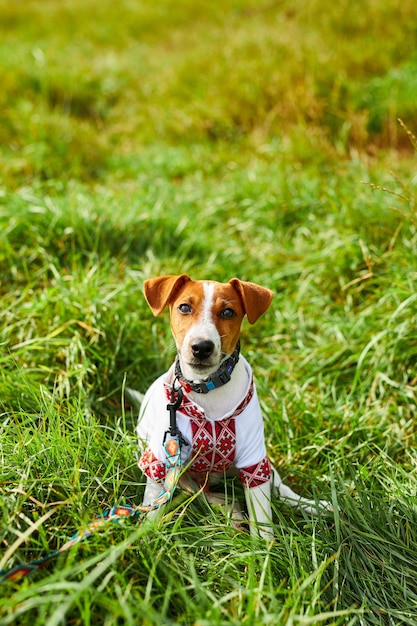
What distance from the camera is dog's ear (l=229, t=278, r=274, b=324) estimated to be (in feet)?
7.81

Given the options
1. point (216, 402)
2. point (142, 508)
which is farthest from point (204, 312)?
point (142, 508)

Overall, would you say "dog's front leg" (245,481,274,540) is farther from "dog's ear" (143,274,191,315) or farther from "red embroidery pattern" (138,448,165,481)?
"dog's ear" (143,274,191,315)

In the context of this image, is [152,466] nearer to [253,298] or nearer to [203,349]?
[203,349]

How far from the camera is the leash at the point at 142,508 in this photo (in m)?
1.76

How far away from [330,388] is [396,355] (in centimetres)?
46

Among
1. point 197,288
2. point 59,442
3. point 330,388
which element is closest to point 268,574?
point 59,442

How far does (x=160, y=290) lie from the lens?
247cm

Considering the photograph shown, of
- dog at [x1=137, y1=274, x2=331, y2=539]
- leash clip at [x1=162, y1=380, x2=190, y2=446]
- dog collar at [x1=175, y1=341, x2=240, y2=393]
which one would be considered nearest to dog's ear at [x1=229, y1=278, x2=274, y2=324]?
dog at [x1=137, y1=274, x2=331, y2=539]

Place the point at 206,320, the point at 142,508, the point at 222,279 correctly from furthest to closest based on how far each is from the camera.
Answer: the point at 222,279 → the point at 206,320 → the point at 142,508

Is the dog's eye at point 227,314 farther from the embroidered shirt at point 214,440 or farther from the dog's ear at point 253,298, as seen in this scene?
the embroidered shirt at point 214,440

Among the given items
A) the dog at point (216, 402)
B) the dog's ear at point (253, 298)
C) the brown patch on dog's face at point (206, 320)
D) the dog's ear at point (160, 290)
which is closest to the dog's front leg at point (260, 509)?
→ the dog at point (216, 402)

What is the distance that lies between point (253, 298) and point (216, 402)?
0.49 metres

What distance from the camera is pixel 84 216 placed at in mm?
4270

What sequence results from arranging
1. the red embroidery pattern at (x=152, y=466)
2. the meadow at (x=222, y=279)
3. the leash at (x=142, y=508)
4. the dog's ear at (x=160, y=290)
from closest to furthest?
1. the leash at (x=142, y=508)
2. the meadow at (x=222, y=279)
3. the red embroidery pattern at (x=152, y=466)
4. the dog's ear at (x=160, y=290)
